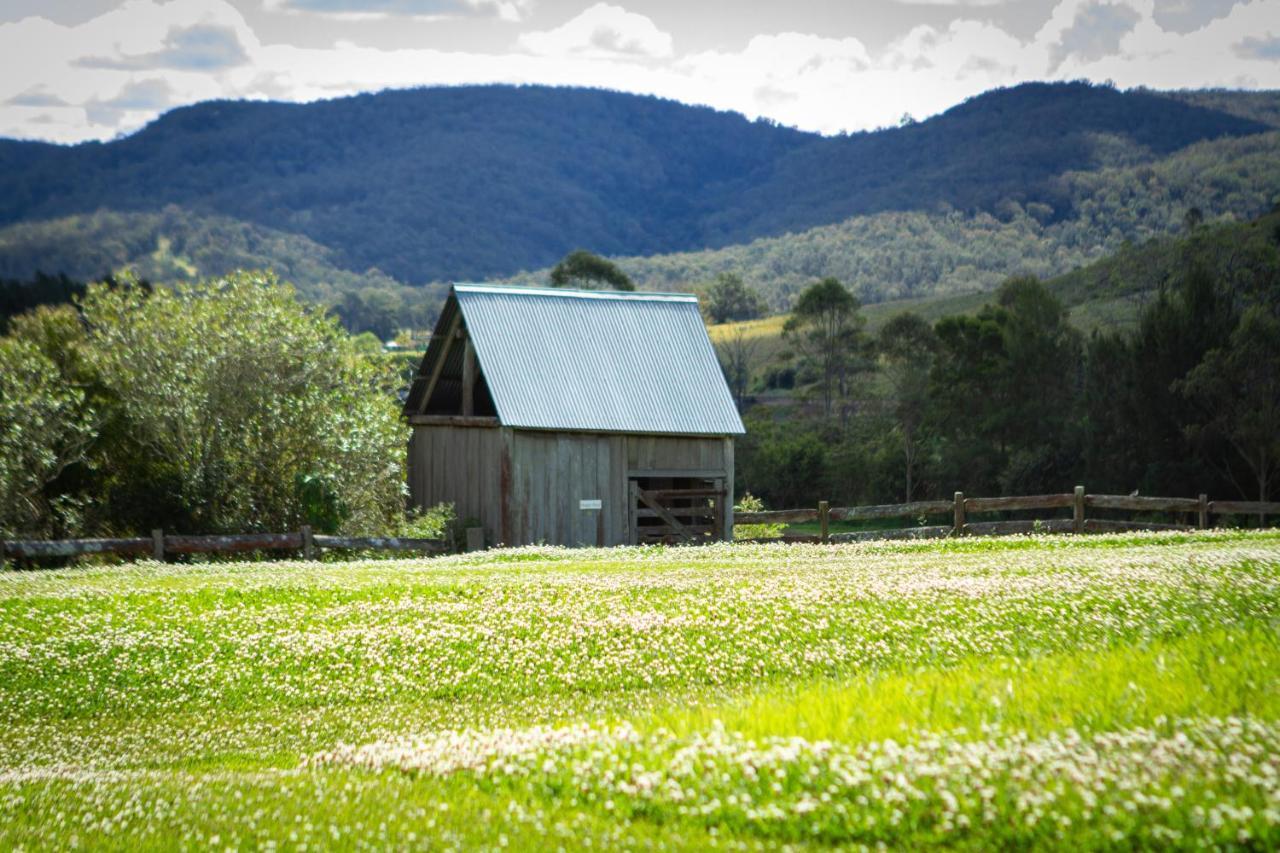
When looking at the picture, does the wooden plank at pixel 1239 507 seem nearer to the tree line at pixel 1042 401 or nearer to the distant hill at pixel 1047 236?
the tree line at pixel 1042 401

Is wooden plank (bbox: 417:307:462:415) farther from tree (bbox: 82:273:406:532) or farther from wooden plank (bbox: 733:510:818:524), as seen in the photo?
wooden plank (bbox: 733:510:818:524)

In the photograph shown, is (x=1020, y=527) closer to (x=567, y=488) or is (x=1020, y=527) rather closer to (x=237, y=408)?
(x=567, y=488)

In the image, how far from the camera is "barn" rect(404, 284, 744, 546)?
3700 centimetres

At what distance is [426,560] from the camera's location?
29609 millimetres

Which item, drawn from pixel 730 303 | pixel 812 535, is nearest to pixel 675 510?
pixel 812 535

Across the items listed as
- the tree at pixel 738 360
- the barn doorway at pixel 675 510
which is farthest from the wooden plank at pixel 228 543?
the tree at pixel 738 360

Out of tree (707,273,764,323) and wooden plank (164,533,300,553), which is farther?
tree (707,273,764,323)

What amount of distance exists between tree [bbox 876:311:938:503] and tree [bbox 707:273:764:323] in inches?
2048

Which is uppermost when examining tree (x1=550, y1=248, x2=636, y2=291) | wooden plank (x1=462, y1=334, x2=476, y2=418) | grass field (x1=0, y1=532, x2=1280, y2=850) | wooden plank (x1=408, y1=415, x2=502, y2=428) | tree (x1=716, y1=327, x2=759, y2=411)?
tree (x1=550, y1=248, x2=636, y2=291)

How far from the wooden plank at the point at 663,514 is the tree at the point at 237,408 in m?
7.30

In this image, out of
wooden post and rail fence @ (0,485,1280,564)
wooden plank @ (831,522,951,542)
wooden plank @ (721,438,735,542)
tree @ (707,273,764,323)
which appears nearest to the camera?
wooden post and rail fence @ (0,485,1280,564)

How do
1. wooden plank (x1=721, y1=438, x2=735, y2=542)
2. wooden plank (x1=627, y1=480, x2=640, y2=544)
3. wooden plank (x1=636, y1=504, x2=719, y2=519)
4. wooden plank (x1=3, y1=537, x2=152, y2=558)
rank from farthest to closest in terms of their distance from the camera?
wooden plank (x1=721, y1=438, x2=735, y2=542) → wooden plank (x1=636, y1=504, x2=719, y2=519) → wooden plank (x1=627, y1=480, x2=640, y2=544) → wooden plank (x1=3, y1=537, x2=152, y2=558)

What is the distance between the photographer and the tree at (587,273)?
104m

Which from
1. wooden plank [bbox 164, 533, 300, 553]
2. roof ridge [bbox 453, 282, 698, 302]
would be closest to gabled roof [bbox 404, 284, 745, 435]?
roof ridge [bbox 453, 282, 698, 302]
